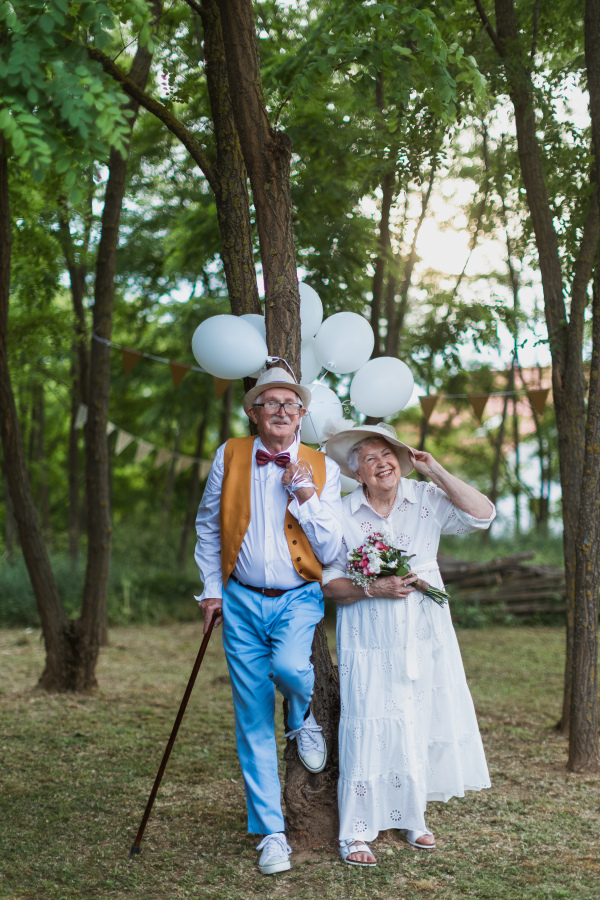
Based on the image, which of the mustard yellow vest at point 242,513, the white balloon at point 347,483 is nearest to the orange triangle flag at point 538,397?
the white balloon at point 347,483

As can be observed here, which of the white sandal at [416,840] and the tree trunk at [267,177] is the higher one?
the tree trunk at [267,177]

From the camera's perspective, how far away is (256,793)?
3.08 metres

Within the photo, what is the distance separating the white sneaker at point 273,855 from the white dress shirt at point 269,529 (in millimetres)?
972

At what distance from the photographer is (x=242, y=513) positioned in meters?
3.21

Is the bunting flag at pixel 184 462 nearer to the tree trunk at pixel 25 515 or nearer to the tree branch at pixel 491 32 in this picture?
the tree trunk at pixel 25 515

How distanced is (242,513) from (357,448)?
0.58 m

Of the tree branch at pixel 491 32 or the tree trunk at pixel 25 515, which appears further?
the tree trunk at pixel 25 515

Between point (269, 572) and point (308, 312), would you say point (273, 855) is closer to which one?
point (269, 572)

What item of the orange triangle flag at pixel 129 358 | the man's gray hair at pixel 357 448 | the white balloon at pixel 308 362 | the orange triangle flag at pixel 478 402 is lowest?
the man's gray hair at pixel 357 448

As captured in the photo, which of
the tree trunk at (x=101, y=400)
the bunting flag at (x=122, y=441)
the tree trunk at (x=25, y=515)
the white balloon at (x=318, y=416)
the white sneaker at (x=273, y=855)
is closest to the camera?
the white sneaker at (x=273, y=855)

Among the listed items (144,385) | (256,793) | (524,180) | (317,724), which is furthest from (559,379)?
(144,385)

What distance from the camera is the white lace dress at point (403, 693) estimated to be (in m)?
3.12

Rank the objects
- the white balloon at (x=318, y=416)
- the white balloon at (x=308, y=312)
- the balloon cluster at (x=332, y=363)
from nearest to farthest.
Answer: the balloon cluster at (x=332, y=363) < the white balloon at (x=318, y=416) < the white balloon at (x=308, y=312)

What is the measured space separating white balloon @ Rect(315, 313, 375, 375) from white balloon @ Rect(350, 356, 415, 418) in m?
0.08
